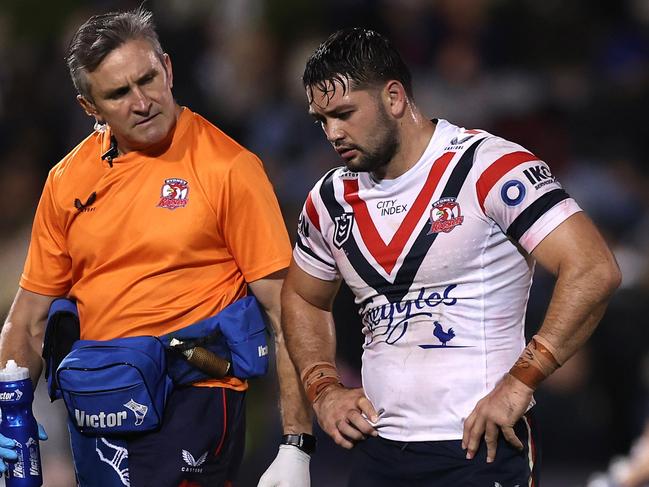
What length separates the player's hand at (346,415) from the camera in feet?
12.0

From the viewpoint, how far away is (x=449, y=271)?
353 cm

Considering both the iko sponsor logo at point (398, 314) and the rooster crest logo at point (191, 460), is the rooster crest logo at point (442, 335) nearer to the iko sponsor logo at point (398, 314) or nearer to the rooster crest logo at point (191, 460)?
the iko sponsor logo at point (398, 314)

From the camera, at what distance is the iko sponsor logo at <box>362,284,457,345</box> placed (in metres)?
3.55

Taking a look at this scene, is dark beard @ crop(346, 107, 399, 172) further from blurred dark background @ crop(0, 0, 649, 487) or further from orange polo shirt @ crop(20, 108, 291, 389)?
blurred dark background @ crop(0, 0, 649, 487)

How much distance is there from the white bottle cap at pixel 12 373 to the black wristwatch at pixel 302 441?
82cm

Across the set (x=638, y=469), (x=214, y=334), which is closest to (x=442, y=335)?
(x=214, y=334)

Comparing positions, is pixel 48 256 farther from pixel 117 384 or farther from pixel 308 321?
pixel 308 321

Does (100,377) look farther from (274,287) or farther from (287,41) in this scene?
(287,41)

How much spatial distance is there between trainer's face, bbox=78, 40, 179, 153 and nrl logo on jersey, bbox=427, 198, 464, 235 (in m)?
0.91

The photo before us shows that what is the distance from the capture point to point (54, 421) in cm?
634

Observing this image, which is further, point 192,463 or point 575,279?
point 192,463

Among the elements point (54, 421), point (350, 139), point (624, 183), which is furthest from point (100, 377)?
point (624, 183)

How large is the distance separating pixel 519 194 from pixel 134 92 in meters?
1.24

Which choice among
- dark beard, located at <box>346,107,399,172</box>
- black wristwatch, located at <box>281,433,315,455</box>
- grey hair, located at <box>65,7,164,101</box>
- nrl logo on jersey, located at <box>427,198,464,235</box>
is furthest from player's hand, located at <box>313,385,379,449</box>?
grey hair, located at <box>65,7,164,101</box>
